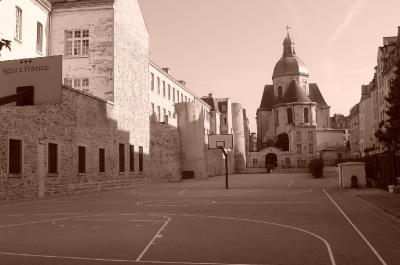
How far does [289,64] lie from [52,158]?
10721 cm

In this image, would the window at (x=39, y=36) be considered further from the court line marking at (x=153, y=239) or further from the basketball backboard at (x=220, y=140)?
the court line marking at (x=153, y=239)

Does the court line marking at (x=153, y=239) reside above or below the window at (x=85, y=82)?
below

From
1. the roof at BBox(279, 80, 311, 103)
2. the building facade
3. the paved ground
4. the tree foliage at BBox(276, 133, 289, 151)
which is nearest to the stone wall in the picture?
the building facade

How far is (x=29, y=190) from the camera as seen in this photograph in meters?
23.7

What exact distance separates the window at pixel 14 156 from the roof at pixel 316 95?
112m

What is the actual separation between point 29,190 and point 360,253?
1878cm

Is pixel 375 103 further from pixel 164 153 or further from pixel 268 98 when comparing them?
pixel 268 98

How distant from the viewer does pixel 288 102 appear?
120812 mm

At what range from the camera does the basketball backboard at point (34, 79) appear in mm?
11711

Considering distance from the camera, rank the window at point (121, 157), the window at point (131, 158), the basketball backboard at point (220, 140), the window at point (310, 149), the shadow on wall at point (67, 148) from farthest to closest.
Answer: the window at point (310, 149) → the basketball backboard at point (220, 140) → the window at point (131, 158) → the window at point (121, 157) → the shadow on wall at point (67, 148)

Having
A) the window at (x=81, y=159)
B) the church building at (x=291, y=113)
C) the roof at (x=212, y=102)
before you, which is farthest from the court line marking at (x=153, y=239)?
the church building at (x=291, y=113)

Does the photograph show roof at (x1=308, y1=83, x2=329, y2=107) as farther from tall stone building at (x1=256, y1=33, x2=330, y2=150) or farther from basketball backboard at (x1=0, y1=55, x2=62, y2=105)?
basketball backboard at (x1=0, y1=55, x2=62, y2=105)

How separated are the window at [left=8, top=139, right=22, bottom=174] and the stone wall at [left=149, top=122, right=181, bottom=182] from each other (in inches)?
752

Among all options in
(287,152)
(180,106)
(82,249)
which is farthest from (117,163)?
(287,152)
